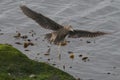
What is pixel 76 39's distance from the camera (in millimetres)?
16656

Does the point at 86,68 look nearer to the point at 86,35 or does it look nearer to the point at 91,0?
the point at 86,35

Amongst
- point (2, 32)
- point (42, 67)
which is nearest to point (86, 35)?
point (42, 67)

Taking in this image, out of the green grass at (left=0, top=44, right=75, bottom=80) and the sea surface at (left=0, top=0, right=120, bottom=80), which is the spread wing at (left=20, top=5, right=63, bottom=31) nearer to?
the green grass at (left=0, top=44, right=75, bottom=80)

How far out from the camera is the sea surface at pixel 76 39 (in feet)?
46.4

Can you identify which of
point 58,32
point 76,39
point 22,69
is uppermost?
point 58,32

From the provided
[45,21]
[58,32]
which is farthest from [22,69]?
[45,21]

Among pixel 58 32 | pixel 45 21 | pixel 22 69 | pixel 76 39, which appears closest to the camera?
pixel 22 69

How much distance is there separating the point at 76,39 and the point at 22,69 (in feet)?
18.5

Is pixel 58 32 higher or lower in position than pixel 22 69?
higher

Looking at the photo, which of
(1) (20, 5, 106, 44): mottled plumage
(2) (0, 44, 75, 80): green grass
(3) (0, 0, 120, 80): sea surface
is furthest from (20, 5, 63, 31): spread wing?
(3) (0, 0, 120, 80): sea surface

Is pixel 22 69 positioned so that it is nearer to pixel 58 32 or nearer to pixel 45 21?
pixel 58 32

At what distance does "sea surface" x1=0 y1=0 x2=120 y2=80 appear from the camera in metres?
14.1

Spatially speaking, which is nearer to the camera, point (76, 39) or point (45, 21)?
point (45, 21)

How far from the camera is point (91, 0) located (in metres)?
20.0
